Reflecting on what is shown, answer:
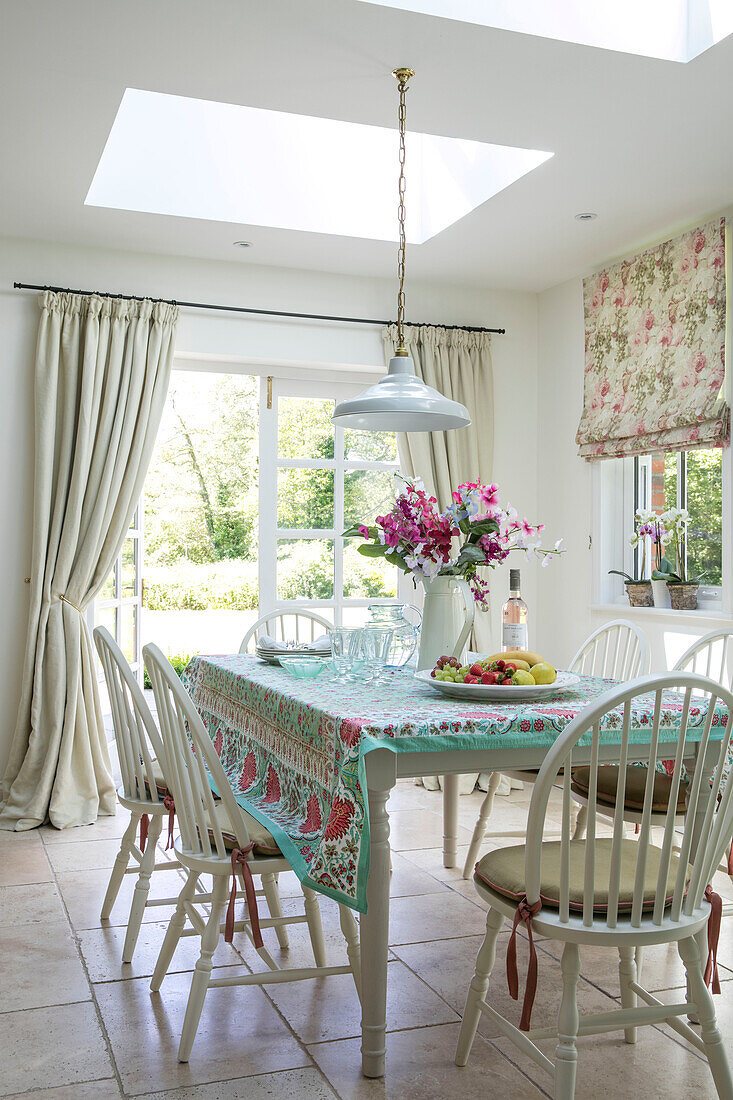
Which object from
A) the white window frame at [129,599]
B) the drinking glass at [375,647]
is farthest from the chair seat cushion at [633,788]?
the white window frame at [129,599]

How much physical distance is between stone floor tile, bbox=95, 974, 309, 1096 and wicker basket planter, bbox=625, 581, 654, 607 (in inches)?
103

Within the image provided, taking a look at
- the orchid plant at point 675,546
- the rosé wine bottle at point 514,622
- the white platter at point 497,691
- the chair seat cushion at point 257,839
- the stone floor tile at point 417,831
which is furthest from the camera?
the orchid plant at point 675,546

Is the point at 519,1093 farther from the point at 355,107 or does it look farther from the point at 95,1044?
the point at 355,107

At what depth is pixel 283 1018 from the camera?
2.42 metres

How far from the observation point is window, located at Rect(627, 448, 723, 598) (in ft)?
13.7

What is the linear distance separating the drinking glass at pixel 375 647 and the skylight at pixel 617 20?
5.54 ft

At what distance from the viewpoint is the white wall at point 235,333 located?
4.47 m

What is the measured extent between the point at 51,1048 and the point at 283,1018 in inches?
21.3

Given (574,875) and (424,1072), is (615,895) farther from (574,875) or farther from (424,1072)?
(424,1072)

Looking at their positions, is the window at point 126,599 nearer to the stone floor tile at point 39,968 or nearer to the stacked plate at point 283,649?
the stacked plate at point 283,649

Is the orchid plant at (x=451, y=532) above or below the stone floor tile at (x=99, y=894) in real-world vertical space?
above

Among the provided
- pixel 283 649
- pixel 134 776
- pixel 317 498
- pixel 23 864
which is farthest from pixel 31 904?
pixel 317 498

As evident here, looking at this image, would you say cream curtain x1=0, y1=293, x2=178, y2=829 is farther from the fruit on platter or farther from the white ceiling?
the fruit on platter

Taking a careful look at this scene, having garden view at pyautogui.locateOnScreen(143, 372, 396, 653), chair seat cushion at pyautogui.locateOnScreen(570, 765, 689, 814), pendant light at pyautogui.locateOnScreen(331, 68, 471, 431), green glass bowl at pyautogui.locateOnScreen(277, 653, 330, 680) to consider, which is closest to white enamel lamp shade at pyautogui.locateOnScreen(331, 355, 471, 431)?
pendant light at pyautogui.locateOnScreen(331, 68, 471, 431)
